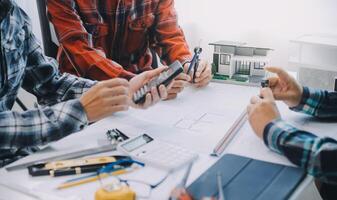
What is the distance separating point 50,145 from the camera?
98 cm

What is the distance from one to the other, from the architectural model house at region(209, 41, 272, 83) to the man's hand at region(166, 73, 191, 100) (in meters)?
0.25

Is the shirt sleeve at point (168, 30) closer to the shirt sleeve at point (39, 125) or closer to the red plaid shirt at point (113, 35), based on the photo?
the red plaid shirt at point (113, 35)

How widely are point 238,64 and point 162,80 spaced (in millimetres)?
546

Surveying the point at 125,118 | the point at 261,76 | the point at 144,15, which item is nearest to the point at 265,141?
the point at 125,118

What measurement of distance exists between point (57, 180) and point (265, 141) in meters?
0.47

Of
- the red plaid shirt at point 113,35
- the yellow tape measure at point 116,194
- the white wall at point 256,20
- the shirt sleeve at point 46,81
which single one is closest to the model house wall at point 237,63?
the red plaid shirt at point 113,35

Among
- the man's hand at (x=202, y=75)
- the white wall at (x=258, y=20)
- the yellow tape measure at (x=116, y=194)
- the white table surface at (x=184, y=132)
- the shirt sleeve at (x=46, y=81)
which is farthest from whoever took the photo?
the white wall at (x=258, y=20)

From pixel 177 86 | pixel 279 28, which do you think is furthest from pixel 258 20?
pixel 177 86

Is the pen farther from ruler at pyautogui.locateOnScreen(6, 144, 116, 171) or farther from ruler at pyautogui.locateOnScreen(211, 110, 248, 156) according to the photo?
ruler at pyautogui.locateOnScreen(211, 110, 248, 156)

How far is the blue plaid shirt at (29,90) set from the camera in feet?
3.18

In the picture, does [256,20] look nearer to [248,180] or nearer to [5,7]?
[5,7]

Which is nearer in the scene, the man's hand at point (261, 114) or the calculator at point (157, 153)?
the calculator at point (157, 153)

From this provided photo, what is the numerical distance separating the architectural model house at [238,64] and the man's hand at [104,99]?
1.96 feet

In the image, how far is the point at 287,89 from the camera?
3.87 ft
